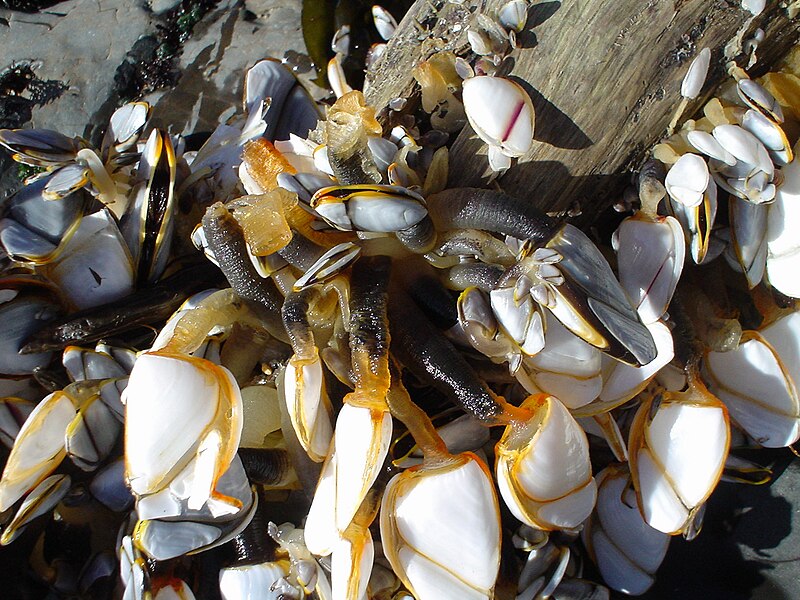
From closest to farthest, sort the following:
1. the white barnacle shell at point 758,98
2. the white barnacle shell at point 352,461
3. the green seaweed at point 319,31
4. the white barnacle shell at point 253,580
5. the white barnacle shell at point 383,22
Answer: the white barnacle shell at point 352,461 < the white barnacle shell at point 758,98 < the white barnacle shell at point 253,580 < the white barnacle shell at point 383,22 < the green seaweed at point 319,31

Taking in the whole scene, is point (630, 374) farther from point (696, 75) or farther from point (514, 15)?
point (514, 15)

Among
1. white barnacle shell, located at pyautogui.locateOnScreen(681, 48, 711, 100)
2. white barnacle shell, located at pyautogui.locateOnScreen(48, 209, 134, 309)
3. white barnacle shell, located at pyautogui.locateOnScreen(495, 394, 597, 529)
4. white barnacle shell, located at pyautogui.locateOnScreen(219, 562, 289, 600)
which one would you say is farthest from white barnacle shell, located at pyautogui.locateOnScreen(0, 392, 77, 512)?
white barnacle shell, located at pyautogui.locateOnScreen(681, 48, 711, 100)

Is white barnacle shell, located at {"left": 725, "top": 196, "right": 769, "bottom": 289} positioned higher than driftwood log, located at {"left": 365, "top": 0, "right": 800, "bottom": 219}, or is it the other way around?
driftwood log, located at {"left": 365, "top": 0, "right": 800, "bottom": 219}

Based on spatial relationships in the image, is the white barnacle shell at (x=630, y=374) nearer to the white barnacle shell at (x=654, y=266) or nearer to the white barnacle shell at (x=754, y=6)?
the white barnacle shell at (x=654, y=266)

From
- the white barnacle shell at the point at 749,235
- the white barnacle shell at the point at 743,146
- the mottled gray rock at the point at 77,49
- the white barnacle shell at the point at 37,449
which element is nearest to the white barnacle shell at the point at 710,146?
the white barnacle shell at the point at 743,146

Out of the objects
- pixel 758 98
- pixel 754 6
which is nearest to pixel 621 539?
→ pixel 758 98

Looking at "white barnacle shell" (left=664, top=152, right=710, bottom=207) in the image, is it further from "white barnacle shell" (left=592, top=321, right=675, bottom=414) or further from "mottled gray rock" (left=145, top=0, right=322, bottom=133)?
"mottled gray rock" (left=145, top=0, right=322, bottom=133)
